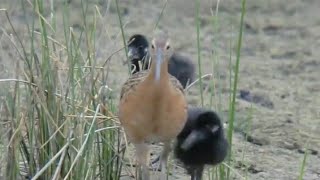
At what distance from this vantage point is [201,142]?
479cm

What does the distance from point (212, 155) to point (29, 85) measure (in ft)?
2.98

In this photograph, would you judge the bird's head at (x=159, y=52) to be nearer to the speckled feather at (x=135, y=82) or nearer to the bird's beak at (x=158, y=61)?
the bird's beak at (x=158, y=61)

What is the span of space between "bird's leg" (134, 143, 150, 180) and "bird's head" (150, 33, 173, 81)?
412 mm

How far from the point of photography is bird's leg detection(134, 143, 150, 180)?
178 inches

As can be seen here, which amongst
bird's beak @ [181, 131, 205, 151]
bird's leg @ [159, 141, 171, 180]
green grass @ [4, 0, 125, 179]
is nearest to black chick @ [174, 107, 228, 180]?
bird's beak @ [181, 131, 205, 151]

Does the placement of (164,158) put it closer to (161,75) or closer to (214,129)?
(214,129)

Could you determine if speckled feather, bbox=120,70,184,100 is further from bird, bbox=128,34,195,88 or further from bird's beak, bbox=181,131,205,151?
bird, bbox=128,34,195,88

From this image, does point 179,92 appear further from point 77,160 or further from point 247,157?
point 247,157

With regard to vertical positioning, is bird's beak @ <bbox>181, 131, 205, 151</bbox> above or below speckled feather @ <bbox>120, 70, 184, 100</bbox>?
below

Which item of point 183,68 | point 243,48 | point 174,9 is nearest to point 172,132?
point 183,68

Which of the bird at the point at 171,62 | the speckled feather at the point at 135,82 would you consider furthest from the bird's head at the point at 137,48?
the speckled feather at the point at 135,82

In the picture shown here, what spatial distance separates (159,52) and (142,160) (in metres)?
0.62

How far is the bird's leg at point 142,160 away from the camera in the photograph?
14.8 feet

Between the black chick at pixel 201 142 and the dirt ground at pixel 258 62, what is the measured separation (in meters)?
0.12
